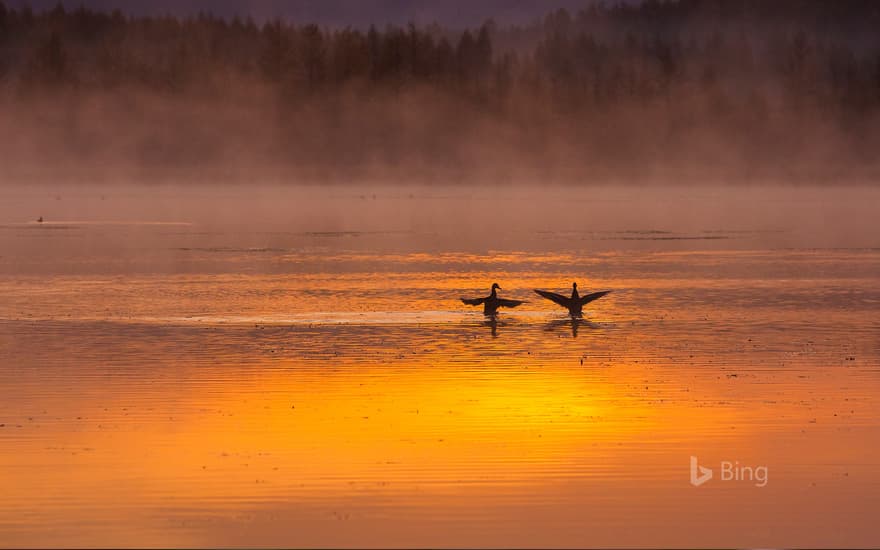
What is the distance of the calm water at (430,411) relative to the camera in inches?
649

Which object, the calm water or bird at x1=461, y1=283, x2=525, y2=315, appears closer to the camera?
the calm water

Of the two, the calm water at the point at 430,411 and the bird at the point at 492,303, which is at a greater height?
the bird at the point at 492,303

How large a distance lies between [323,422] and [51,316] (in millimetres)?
17301

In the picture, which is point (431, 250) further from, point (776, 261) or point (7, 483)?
point (7, 483)

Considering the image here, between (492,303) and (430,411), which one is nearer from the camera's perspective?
(430,411)

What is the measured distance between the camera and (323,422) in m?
21.6

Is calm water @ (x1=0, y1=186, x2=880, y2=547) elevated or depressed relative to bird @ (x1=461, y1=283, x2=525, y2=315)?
depressed

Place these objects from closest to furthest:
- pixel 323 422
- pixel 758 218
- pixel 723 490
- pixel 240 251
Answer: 1. pixel 723 490
2. pixel 323 422
3. pixel 240 251
4. pixel 758 218

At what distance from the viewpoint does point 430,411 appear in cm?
2258

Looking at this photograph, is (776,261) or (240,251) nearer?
(776,261)

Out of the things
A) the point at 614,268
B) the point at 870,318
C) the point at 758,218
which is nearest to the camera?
the point at 870,318

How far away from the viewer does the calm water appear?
16.5 metres

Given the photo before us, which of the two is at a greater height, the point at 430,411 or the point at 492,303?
the point at 492,303

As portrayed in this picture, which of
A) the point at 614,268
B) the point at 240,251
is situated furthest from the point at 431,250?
the point at 614,268
